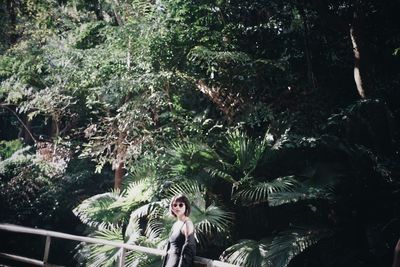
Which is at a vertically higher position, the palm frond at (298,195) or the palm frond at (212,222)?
the palm frond at (298,195)

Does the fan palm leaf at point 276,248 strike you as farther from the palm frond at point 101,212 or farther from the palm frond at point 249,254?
the palm frond at point 101,212

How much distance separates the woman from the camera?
3.75m

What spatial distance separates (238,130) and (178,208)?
3589mm

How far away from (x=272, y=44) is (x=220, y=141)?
7.96 feet

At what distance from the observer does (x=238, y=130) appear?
7383mm

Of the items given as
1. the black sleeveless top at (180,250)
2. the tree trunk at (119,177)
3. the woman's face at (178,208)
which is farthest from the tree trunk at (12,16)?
the black sleeveless top at (180,250)

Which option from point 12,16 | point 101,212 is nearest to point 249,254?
point 101,212

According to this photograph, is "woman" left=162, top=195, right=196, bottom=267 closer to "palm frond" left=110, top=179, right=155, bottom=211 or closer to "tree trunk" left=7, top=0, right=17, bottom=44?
"palm frond" left=110, top=179, right=155, bottom=211

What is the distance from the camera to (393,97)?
666cm

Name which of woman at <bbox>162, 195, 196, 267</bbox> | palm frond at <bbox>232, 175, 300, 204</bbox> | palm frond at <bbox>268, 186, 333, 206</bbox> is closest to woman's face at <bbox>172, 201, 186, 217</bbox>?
woman at <bbox>162, 195, 196, 267</bbox>

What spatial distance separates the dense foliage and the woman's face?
1645 mm

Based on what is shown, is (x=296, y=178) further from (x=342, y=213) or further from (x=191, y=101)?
(x=191, y=101)

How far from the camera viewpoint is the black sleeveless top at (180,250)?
3740 millimetres

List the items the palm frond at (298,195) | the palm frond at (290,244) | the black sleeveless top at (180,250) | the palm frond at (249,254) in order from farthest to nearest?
1. the palm frond at (249,254)
2. the palm frond at (298,195)
3. the palm frond at (290,244)
4. the black sleeveless top at (180,250)
